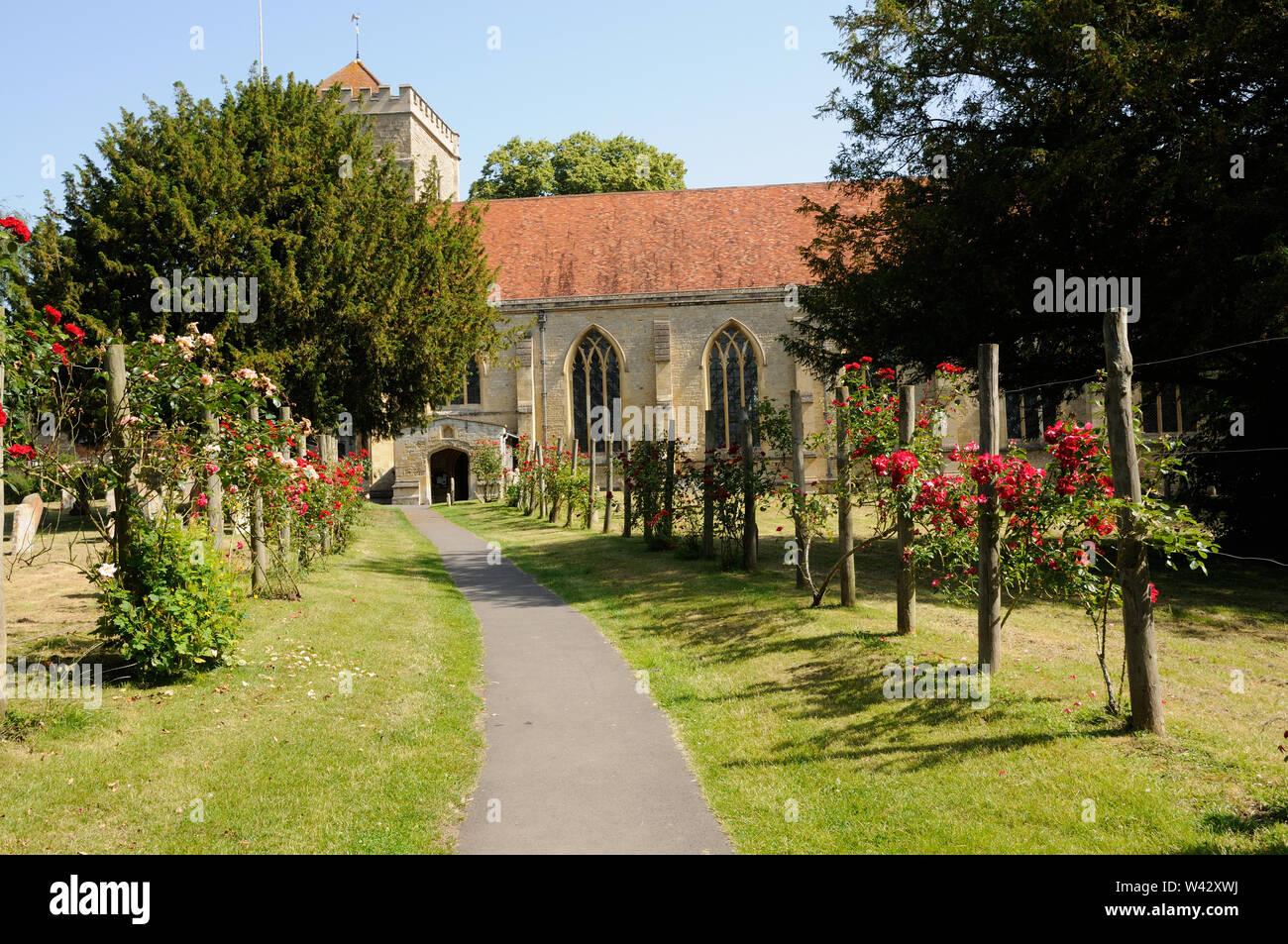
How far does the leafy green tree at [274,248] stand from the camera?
20562mm

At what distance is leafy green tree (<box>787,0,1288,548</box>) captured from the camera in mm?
13062

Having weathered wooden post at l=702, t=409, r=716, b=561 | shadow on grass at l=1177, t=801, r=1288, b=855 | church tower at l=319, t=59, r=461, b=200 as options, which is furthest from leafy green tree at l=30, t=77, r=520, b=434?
shadow on grass at l=1177, t=801, r=1288, b=855

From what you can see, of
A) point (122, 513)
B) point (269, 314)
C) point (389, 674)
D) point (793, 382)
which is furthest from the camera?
point (793, 382)

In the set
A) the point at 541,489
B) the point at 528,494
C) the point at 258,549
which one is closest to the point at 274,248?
the point at 541,489

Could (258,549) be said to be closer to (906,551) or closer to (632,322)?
(906,551)

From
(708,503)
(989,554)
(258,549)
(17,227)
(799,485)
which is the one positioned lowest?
(258,549)

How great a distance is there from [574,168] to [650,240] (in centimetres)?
1114

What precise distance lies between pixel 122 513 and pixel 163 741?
8.21ft

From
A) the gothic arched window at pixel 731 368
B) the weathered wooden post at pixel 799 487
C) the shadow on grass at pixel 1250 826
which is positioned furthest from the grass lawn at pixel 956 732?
the gothic arched window at pixel 731 368

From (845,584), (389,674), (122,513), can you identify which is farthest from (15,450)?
(845,584)

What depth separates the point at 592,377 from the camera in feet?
131

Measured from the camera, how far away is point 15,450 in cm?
755

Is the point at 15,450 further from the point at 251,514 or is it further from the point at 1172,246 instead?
the point at 1172,246

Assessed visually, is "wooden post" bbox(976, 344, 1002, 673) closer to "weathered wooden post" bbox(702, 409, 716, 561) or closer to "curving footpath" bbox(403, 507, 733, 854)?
"curving footpath" bbox(403, 507, 733, 854)
